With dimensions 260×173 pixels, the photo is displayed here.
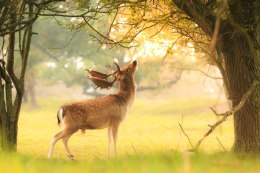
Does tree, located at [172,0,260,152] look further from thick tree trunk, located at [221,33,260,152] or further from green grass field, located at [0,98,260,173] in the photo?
green grass field, located at [0,98,260,173]

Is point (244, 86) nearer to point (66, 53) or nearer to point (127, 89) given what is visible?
point (127, 89)

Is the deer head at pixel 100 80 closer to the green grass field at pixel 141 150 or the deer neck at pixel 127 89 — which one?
the deer neck at pixel 127 89

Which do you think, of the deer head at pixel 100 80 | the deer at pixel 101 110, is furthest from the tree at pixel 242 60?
the deer at pixel 101 110

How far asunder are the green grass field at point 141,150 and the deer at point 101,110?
0.86 m

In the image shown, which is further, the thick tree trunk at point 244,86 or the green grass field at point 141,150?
the thick tree trunk at point 244,86

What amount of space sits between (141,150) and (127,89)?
204 cm

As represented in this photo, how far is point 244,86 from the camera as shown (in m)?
10.2

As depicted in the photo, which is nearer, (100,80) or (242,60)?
(242,60)

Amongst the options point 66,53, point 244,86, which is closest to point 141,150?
point 244,86

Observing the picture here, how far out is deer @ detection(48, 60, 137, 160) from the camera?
39.1 feet

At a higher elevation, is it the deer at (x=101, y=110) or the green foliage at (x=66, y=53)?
the green foliage at (x=66, y=53)

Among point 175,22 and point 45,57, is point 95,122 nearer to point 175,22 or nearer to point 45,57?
point 175,22

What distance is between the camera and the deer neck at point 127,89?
1233 centimetres

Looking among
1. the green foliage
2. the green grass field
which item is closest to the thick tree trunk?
the green grass field
